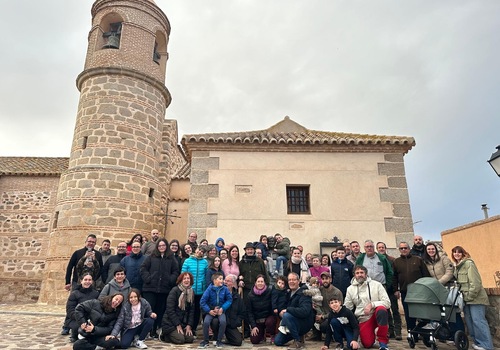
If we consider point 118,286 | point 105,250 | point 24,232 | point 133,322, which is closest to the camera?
point 133,322

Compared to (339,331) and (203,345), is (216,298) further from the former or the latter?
(339,331)

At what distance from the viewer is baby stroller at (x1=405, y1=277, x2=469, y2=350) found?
4.86 m

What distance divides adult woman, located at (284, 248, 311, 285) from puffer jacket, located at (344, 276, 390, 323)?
98 centimetres

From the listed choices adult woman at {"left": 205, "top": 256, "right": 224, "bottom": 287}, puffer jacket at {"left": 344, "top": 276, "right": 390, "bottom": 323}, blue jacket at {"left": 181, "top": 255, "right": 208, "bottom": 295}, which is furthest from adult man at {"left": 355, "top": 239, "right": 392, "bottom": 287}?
blue jacket at {"left": 181, "top": 255, "right": 208, "bottom": 295}

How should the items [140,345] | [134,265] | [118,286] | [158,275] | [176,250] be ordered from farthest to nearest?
[176,250], [134,265], [158,275], [118,286], [140,345]

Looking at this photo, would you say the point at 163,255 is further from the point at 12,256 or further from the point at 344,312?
the point at 12,256

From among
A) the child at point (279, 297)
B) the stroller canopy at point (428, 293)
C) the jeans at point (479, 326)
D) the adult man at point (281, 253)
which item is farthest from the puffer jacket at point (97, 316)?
the jeans at point (479, 326)

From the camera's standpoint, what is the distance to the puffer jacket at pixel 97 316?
4.88 meters

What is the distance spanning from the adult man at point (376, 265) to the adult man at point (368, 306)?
667mm

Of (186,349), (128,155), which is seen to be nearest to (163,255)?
(186,349)

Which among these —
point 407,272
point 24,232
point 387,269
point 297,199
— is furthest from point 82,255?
point 24,232

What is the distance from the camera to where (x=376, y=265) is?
6.08 m

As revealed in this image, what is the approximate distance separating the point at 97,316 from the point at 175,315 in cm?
124

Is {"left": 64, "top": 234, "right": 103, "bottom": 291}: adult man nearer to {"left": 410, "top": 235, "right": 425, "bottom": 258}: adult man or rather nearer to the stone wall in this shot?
{"left": 410, "top": 235, "right": 425, "bottom": 258}: adult man
